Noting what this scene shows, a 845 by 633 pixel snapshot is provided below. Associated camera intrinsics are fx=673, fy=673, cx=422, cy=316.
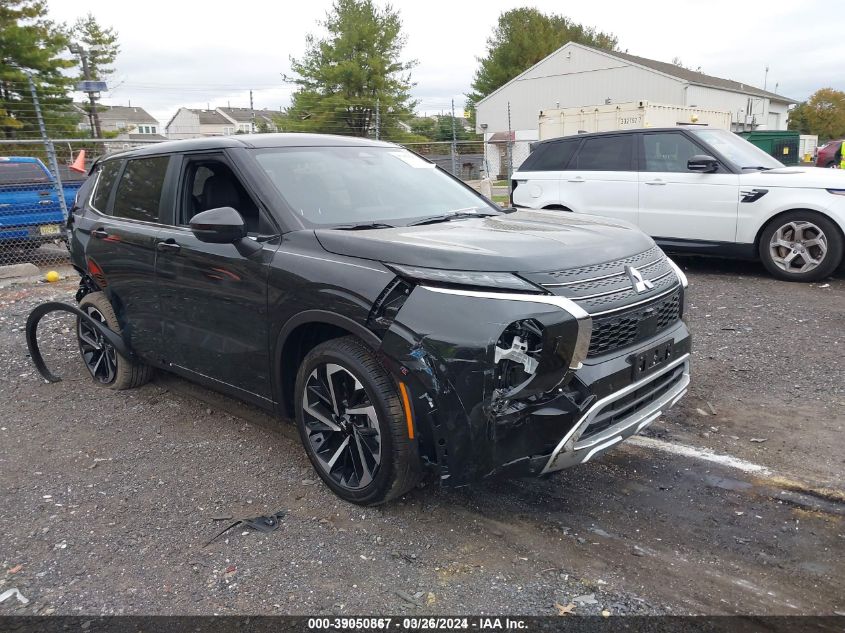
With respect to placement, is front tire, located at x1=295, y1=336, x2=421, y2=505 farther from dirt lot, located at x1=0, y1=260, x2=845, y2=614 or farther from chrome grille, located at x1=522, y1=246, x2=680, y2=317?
chrome grille, located at x1=522, y1=246, x2=680, y2=317

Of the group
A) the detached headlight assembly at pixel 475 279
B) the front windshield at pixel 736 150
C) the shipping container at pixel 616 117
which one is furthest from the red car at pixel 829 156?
the detached headlight assembly at pixel 475 279

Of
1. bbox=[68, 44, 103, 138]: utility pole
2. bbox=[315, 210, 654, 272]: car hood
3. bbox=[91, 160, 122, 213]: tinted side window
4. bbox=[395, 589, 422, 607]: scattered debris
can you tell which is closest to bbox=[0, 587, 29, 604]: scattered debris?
bbox=[395, 589, 422, 607]: scattered debris

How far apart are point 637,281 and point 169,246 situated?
2.73m

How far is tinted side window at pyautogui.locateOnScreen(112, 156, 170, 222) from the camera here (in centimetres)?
440

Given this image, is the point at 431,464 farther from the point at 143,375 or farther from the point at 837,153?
the point at 837,153

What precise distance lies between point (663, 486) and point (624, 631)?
118 cm

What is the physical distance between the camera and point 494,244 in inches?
119

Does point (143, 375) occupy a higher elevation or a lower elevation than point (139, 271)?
lower

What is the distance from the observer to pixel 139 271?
4438 millimetres

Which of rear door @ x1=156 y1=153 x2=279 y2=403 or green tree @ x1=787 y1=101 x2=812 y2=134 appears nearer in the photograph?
rear door @ x1=156 y1=153 x2=279 y2=403

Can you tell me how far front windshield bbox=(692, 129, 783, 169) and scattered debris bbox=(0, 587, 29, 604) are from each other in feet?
26.0

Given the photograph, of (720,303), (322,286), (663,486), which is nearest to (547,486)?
(663,486)

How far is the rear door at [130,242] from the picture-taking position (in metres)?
4.38

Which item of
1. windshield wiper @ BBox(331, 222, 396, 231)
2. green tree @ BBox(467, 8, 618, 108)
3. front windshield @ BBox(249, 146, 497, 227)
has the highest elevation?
green tree @ BBox(467, 8, 618, 108)
